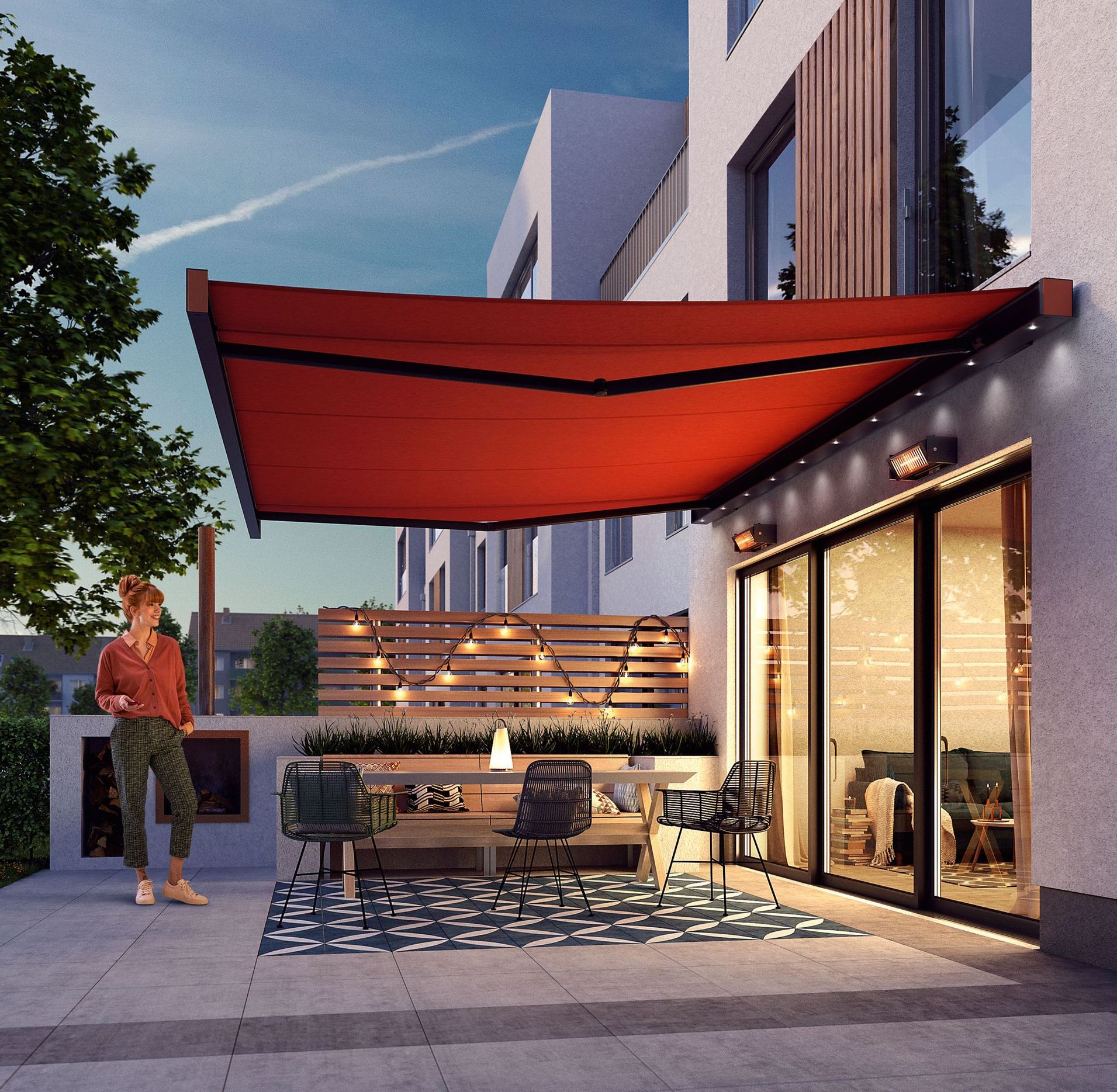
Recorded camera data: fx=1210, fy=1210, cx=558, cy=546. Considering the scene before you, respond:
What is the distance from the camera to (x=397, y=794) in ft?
30.8

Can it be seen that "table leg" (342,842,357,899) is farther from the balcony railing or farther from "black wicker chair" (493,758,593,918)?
the balcony railing

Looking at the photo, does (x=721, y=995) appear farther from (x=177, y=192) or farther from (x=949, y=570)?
(x=177, y=192)

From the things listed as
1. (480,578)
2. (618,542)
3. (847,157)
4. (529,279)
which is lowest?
(618,542)

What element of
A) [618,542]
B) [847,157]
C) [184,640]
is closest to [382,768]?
[847,157]

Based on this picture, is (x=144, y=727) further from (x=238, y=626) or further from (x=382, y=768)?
(x=238, y=626)

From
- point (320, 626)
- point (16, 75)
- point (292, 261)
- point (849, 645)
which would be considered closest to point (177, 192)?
point (292, 261)

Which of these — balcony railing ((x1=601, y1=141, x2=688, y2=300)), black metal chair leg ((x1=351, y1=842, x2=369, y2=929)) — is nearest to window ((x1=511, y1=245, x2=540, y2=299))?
balcony railing ((x1=601, y1=141, x2=688, y2=300))

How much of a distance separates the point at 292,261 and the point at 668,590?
5788cm

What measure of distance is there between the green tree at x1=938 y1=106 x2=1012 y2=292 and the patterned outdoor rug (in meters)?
3.85

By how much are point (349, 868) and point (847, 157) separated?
19.8 feet

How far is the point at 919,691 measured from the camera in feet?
24.5

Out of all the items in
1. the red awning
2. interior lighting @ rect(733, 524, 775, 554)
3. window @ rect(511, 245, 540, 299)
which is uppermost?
window @ rect(511, 245, 540, 299)

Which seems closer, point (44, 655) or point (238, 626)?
point (44, 655)

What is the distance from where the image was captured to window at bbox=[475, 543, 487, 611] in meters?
28.8
